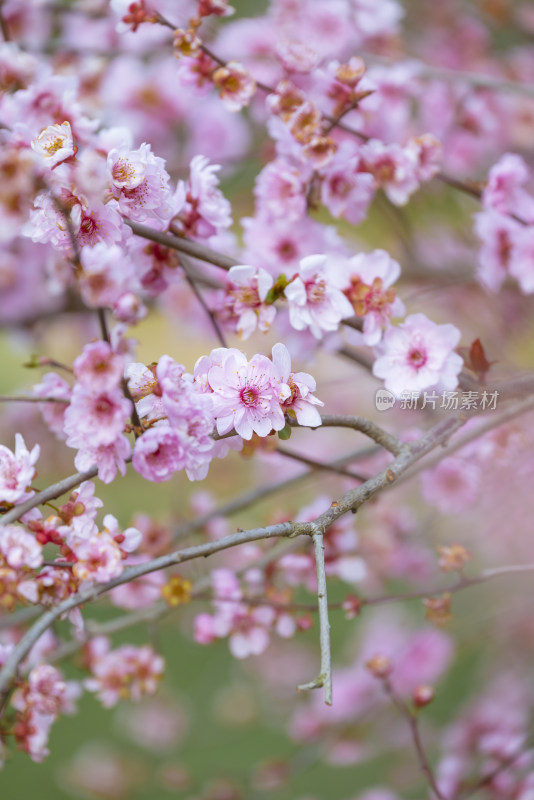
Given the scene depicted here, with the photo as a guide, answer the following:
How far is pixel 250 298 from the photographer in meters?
0.86

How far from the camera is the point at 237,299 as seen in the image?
87 cm

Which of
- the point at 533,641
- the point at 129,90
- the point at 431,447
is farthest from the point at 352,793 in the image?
the point at 129,90

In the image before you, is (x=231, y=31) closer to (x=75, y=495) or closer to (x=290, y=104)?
(x=290, y=104)

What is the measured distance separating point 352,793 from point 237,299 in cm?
159

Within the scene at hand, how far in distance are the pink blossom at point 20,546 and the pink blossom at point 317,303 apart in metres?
0.37

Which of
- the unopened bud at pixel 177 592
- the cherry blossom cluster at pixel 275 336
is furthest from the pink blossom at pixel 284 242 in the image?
the unopened bud at pixel 177 592

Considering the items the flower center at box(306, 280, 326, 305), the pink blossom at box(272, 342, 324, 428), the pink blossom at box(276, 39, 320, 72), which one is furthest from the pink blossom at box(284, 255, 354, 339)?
the pink blossom at box(276, 39, 320, 72)

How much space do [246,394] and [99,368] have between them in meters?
0.15

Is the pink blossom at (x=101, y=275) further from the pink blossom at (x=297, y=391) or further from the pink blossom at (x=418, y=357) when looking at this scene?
the pink blossom at (x=418, y=357)

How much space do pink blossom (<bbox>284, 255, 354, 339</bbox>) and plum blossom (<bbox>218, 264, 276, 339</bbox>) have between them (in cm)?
3

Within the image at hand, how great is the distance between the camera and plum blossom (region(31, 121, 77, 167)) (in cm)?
69

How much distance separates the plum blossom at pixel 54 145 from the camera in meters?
0.69

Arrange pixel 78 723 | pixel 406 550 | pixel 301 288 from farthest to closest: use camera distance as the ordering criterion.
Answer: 1. pixel 78 723
2. pixel 406 550
3. pixel 301 288

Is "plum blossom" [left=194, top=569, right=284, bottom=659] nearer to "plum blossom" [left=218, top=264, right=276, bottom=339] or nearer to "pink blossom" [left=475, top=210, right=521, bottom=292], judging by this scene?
"plum blossom" [left=218, top=264, right=276, bottom=339]
